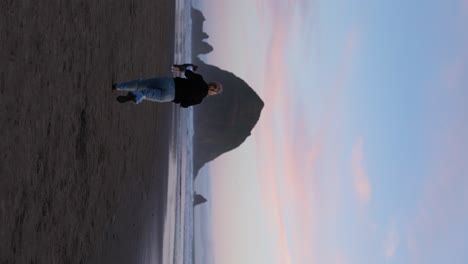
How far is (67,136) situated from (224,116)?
7254 cm

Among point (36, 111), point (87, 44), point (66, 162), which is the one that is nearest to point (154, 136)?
point (87, 44)

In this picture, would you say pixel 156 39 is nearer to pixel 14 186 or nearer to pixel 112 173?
pixel 112 173

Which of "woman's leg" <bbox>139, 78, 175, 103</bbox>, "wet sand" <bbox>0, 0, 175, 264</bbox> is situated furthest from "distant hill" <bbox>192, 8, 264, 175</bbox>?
"woman's leg" <bbox>139, 78, 175, 103</bbox>

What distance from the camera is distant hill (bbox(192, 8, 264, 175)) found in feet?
243

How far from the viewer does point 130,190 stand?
1238cm

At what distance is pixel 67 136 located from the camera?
6.88 meters

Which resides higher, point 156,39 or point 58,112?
point 156,39

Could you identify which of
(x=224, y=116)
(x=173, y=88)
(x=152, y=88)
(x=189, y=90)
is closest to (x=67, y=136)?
(x=152, y=88)

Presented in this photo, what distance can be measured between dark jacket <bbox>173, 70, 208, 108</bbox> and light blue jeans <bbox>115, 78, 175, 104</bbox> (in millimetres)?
102

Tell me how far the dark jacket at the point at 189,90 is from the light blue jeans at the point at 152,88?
0.10m

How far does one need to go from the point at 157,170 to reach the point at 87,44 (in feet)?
37.2

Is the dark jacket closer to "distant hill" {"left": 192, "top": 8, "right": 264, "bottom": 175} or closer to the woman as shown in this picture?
the woman

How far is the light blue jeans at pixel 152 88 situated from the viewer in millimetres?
9467

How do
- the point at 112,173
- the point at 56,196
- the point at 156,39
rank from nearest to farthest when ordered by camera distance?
the point at 56,196 → the point at 112,173 → the point at 156,39
